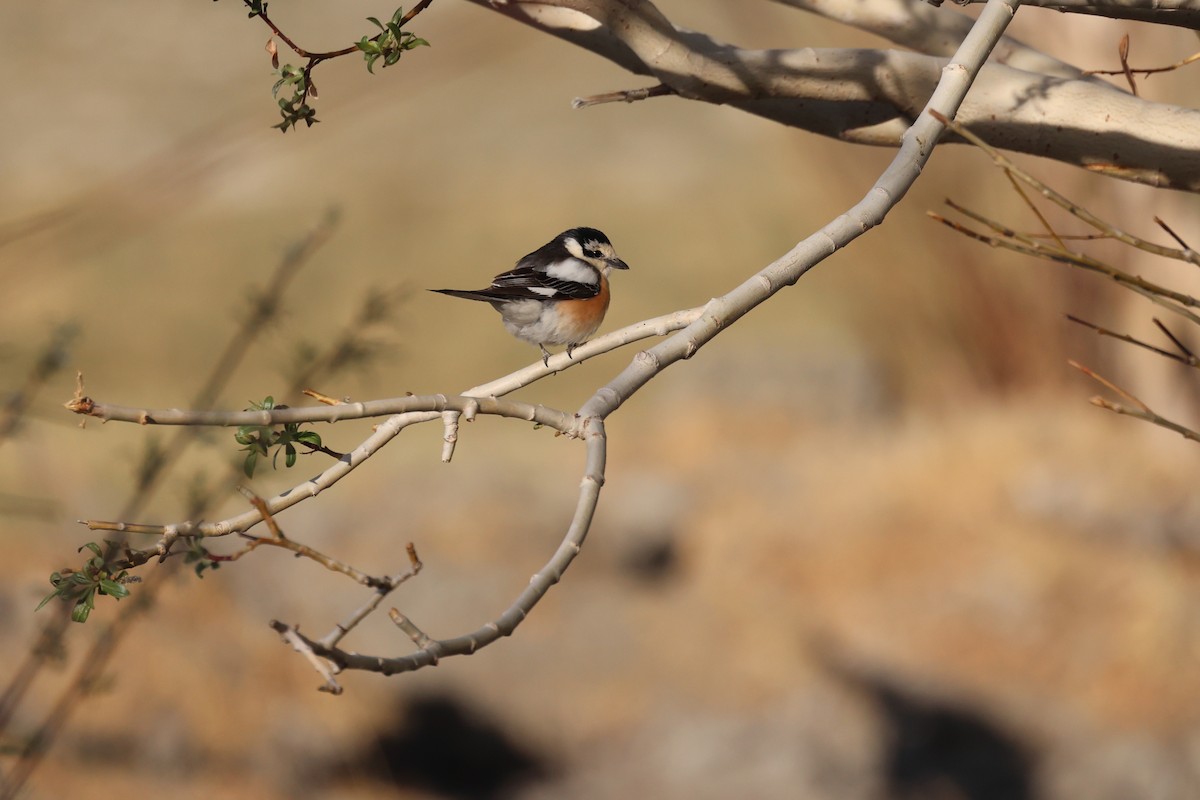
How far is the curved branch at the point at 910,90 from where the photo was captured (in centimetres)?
265

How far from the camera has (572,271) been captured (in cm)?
325

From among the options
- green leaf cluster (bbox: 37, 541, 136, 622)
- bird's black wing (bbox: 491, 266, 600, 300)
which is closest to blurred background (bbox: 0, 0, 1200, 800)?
bird's black wing (bbox: 491, 266, 600, 300)

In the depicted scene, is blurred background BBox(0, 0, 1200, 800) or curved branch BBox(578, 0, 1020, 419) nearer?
curved branch BBox(578, 0, 1020, 419)

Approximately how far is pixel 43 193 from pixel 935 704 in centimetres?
1203

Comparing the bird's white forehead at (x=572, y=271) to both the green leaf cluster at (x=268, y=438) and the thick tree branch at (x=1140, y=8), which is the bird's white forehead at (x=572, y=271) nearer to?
the thick tree branch at (x=1140, y=8)

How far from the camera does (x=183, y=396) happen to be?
9352 mm

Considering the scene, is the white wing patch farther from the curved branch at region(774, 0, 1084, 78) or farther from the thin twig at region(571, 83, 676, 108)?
the curved branch at region(774, 0, 1084, 78)

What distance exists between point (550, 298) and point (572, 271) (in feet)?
0.51

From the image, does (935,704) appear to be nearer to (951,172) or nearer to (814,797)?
(814,797)

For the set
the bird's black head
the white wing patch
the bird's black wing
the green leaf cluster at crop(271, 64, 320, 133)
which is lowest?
the green leaf cluster at crop(271, 64, 320, 133)

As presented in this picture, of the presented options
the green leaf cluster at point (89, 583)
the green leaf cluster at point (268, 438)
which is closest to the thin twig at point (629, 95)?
the green leaf cluster at point (268, 438)

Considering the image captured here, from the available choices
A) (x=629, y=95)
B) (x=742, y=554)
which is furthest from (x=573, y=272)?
(x=742, y=554)

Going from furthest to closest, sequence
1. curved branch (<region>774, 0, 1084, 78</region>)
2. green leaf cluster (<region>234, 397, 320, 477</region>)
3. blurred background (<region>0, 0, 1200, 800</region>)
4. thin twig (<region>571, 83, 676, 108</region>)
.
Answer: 1. blurred background (<region>0, 0, 1200, 800</region>)
2. curved branch (<region>774, 0, 1084, 78</region>)
3. thin twig (<region>571, 83, 676, 108</region>)
4. green leaf cluster (<region>234, 397, 320, 477</region>)

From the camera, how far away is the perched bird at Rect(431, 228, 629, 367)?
3119 mm
